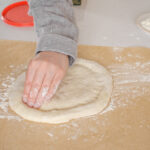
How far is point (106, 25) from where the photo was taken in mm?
1408

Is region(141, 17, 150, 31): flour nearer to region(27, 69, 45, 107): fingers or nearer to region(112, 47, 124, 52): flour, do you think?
region(112, 47, 124, 52): flour

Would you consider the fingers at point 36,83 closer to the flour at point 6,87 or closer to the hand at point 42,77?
the hand at point 42,77

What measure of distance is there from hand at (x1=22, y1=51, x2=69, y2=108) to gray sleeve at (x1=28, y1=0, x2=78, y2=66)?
0.06 m

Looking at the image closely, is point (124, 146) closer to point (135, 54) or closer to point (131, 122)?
point (131, 122)

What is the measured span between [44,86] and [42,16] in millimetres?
396

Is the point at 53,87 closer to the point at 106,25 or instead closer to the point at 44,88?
the point at 44,88

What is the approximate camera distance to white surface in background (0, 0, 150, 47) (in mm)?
1290

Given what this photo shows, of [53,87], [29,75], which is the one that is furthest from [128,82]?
[29,75]

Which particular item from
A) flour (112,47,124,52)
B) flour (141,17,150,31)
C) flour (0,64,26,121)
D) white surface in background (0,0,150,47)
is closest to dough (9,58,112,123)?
flour (0,64,26,121)

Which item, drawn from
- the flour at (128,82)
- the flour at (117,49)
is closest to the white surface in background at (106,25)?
the flour at (117,49)

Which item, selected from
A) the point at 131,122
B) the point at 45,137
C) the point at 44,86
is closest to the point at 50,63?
the point at 44,86

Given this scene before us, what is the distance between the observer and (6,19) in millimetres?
1399

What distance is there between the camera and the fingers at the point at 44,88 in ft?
2.86

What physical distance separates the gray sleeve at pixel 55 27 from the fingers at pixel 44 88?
0.42 ft
